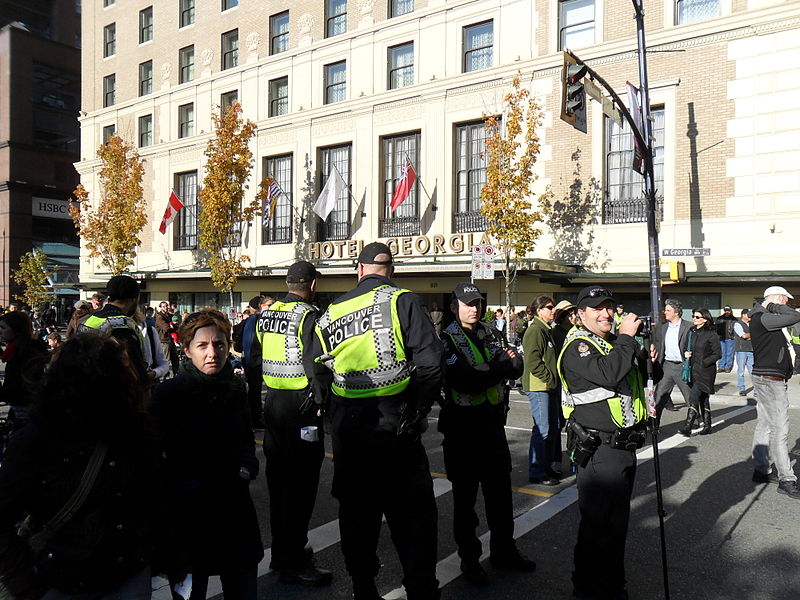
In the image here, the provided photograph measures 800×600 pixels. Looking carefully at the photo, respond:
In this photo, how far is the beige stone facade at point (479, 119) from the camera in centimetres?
1659

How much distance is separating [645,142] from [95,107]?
30114 mm

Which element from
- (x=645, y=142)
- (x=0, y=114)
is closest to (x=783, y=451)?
(x=645, y=142)

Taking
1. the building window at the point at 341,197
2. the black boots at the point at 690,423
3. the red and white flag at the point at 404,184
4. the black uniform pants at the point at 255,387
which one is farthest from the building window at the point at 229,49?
the black boots at the point at 690,423

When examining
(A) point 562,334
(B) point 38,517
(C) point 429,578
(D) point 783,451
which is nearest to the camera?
(B) point 38,517

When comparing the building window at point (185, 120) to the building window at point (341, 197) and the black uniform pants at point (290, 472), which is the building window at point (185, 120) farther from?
the black uniform pants at point (290, 472)

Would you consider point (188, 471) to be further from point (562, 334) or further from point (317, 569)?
point (562, 334)

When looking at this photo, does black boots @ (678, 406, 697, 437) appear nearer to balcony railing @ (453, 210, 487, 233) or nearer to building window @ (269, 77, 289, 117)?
balcony railing @ (453, 210, 487, 233)

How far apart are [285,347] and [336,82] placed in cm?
2194

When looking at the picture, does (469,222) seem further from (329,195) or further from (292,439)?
(292,439)

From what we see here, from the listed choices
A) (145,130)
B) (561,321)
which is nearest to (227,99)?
(145,130)

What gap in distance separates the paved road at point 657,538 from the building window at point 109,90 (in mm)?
31706

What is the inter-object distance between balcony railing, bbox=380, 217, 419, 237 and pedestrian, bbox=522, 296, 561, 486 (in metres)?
15.9

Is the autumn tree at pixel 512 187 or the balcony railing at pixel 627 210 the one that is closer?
the autumn tree at pixel 512 187

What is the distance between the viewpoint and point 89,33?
113 feet
